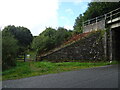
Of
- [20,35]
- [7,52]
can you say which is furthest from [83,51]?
[20,35]

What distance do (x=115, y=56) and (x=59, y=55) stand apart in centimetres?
659

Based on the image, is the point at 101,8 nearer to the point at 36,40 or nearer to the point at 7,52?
the point at 36,40

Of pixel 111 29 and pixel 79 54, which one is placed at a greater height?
pixel 111 29

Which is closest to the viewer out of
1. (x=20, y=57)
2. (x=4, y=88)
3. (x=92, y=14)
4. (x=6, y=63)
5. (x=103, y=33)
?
(x=4, y=88)

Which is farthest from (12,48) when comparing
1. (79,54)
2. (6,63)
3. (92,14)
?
(92,14)

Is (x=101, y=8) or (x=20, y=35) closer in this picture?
(x=101, y=8)

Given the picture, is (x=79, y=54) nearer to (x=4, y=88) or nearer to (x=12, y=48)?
(x=12, y=48)

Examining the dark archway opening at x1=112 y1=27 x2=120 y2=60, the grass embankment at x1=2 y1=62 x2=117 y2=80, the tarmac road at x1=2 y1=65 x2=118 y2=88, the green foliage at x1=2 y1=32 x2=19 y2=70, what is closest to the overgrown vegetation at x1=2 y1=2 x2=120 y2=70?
the green foliage at x1=2 y1=32 x2=19 y2=70

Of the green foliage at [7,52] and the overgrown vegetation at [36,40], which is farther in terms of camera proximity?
the overgrown vegetation at [36,40]

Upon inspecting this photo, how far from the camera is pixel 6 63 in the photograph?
12008 mm

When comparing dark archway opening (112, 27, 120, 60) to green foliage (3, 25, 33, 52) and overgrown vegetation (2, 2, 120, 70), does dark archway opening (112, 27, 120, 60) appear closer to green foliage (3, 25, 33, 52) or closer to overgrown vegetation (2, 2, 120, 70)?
overgrown vegetation (2, 2, 120, 70)

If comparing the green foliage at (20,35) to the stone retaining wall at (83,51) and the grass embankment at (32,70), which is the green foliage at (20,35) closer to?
the stone retaining wall at (83,51)

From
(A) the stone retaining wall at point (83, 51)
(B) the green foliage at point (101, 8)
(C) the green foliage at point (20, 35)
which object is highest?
(B) the green foliage at point (101, 8)

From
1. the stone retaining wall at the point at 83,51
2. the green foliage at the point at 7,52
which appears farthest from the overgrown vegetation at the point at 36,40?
the stone retaining wall at the point at 83,51
